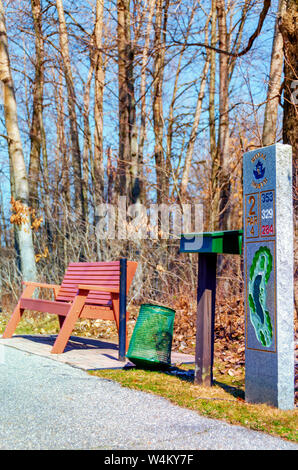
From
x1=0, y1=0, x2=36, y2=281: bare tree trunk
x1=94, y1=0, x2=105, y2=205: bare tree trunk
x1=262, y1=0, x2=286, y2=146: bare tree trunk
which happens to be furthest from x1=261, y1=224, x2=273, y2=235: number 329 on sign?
x1=94, y1=0, x2=105, y2=205: bare tree trunk

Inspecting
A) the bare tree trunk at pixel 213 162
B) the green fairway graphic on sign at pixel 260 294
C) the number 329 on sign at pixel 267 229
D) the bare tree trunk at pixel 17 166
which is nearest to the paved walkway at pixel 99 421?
the green fairway graphic on sign at pixel 260 294

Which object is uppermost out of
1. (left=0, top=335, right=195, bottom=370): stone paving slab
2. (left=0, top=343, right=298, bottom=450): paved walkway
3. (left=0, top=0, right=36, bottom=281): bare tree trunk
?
(left=0, top=0, right=36, bottom=281): bare tree trunk

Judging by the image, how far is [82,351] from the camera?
7.64 meters

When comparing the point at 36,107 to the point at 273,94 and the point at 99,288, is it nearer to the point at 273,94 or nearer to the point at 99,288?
the point at 273,94

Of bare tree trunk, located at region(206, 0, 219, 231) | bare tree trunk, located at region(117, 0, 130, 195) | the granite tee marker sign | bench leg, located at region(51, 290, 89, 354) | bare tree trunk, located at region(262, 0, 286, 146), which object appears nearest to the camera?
the granite tee marker sign

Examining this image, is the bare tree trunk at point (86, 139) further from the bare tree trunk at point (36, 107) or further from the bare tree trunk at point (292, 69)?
the bare tree trunk at point (292, 69)

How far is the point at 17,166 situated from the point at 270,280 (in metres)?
9.76

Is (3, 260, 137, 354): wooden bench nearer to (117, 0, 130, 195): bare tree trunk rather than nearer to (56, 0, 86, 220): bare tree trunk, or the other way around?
(117, 0, 130, 195): bare tree trunk

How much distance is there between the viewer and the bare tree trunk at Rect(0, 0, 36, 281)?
1278cm

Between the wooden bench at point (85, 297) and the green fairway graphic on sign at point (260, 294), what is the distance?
7.92 ft

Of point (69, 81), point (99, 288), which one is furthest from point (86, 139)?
point (99, 288)

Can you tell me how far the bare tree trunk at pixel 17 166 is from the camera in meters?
12.8

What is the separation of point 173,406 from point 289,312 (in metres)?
1.23
